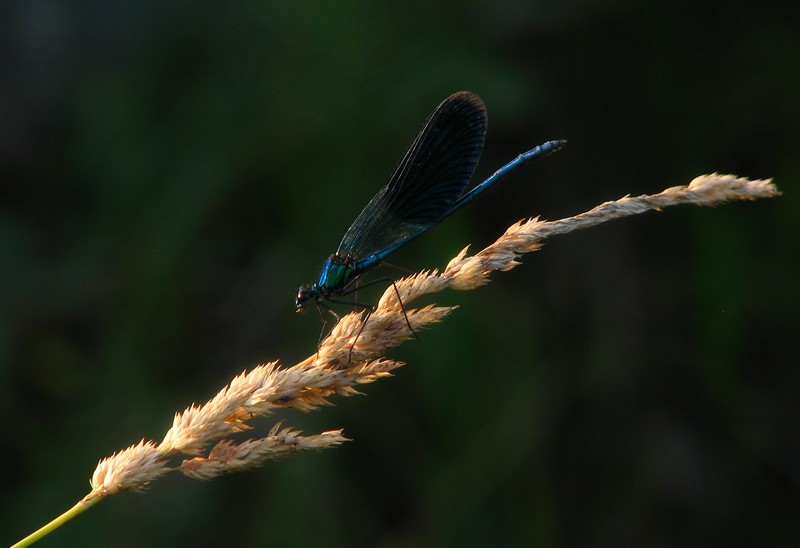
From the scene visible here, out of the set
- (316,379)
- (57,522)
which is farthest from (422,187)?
(57,522)

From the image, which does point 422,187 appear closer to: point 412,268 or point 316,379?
point 412,268

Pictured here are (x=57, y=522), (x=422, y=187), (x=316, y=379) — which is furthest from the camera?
(x=422, y=187)

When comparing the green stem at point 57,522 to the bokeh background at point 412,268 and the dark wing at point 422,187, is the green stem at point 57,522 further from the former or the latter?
the bokeh background at point 412,268

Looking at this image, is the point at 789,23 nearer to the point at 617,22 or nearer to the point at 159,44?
the point at 617,22

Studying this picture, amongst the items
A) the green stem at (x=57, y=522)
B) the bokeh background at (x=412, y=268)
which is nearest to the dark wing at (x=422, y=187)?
the bokeh background at (x=412, y=268)

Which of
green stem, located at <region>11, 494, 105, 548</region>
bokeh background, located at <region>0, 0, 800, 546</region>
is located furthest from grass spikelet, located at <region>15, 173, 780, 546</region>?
bokeh background, located at <region>0, 0, 800, 546</region>
